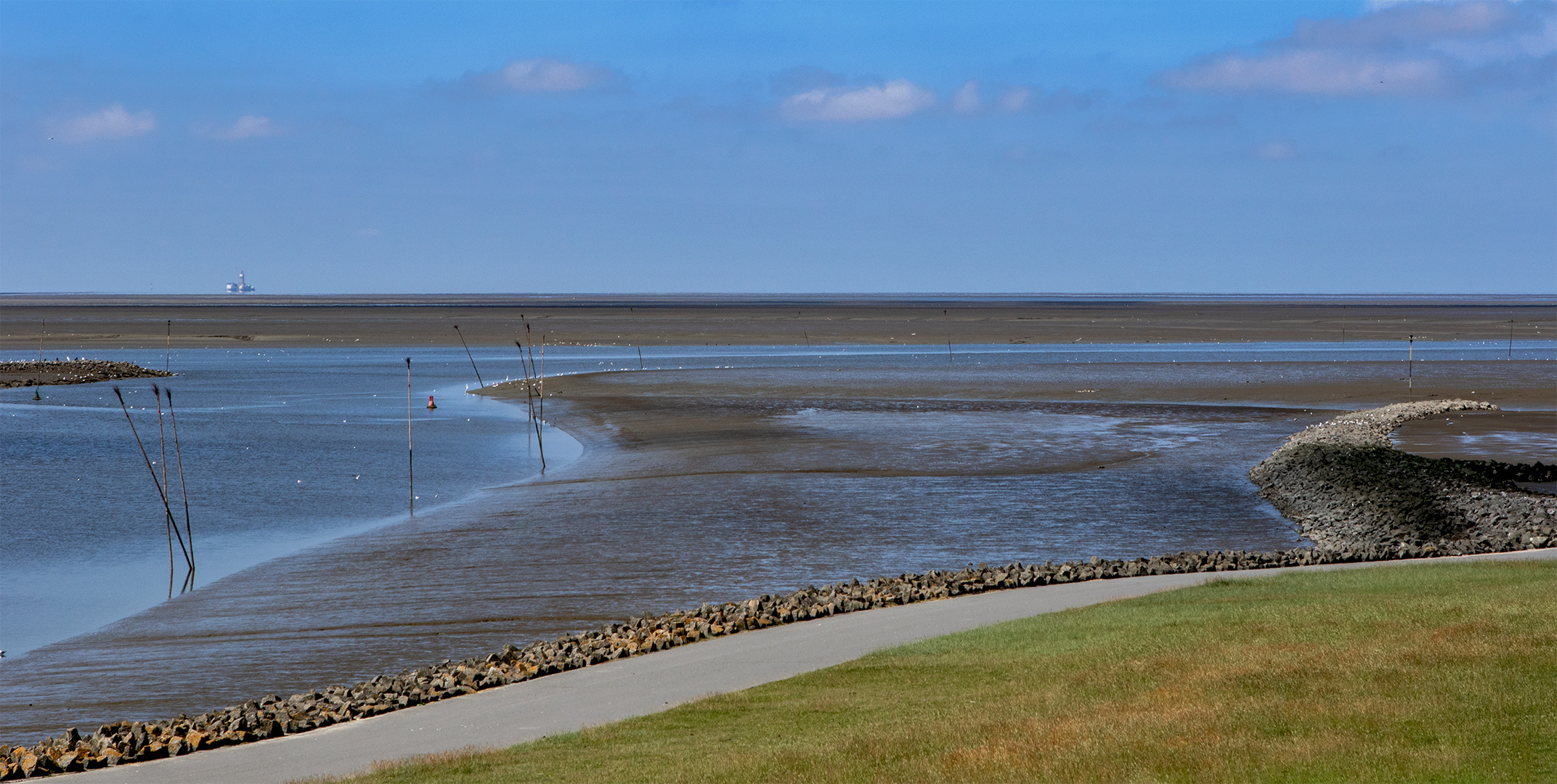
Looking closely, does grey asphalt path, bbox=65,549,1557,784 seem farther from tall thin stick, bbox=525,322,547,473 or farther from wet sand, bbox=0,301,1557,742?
tall thin stick, bbox=525,322,547,473

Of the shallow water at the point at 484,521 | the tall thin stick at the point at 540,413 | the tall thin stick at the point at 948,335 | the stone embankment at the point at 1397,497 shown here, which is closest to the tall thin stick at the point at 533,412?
the tall thin stick at the point at 540,413

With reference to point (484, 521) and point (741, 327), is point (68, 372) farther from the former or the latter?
point (741, 327)

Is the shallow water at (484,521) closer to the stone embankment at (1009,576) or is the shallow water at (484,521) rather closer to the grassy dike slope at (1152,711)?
the stone embankment at (1009,576)

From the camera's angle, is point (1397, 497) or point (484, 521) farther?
point (1397, 497)

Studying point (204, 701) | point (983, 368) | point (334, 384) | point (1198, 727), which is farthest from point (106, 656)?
point (983, 368)

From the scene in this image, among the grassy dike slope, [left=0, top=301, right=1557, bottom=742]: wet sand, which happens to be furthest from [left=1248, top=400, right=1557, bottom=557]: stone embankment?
the grassy dike slope

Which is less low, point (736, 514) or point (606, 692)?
point (606, 692)

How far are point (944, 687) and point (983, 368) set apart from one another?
2290 inches

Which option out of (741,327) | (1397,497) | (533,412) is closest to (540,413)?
(533,412)

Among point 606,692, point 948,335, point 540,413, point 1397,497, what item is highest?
point 948,335

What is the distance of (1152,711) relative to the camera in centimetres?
Result: 1034

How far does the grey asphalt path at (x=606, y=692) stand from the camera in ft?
36.1

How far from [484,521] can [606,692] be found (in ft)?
41.8

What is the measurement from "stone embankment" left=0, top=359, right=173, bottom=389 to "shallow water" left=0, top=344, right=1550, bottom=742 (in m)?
12.8
